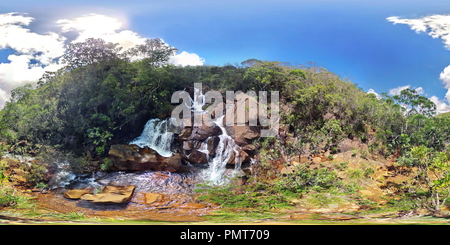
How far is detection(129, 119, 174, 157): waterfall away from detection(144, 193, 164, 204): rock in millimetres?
1997

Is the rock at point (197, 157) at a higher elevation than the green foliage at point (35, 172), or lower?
higher

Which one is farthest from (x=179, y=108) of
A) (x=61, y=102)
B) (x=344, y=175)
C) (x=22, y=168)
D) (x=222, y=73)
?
(x=344, y=175)

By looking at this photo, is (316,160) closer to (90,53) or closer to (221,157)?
(221,157)

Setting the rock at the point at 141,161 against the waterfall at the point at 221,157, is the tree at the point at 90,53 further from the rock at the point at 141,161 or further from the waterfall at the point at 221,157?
the waterfall at the point at 221,157

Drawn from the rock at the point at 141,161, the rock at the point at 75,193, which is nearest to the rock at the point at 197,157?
the rock at the point at 141,161

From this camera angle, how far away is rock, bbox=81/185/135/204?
538 cm

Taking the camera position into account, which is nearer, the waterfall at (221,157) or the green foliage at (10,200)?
the green foliage at (10,200)

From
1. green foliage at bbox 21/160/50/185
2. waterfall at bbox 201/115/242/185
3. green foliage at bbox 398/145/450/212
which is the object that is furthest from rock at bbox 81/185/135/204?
green foliage at bbox 398/145/450/212

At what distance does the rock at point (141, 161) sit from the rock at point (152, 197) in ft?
4.89

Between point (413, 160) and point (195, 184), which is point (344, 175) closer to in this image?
point (413, 160)

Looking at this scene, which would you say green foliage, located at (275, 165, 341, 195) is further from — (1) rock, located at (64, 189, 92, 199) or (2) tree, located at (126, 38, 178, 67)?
(2) tree, located at (126, 38, 178, 67)

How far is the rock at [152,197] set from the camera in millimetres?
5673

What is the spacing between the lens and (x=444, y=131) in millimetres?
5180

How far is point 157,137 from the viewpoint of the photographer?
27.5 feet
